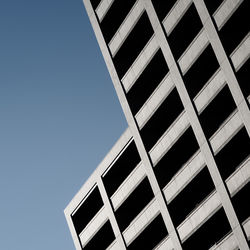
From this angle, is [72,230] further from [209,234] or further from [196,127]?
[196,127]

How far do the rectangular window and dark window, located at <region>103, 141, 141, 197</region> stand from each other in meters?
7.96

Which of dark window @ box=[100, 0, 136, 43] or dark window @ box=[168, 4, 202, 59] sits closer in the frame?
dark window @ box=[168, 4, 202, 59]

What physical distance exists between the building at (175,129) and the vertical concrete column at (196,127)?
0.06 meters

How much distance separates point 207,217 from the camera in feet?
128

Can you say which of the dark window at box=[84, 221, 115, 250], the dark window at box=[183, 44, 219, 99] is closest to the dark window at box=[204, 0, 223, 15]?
the dark window at box=[183, 44, 219, 99]

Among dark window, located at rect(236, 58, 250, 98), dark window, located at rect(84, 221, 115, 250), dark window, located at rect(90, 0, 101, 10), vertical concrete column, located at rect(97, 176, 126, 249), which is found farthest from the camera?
dark window, located at rect(90, 0, 101, 10)

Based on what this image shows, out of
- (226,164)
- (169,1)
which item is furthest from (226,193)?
(169,1)

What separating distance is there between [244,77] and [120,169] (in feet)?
43.5

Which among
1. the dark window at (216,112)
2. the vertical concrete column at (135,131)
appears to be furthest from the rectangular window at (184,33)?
the dark window at (216,112)

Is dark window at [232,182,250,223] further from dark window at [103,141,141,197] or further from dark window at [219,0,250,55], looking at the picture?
dark window at [103,141,141,197]

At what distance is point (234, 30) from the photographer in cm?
3916

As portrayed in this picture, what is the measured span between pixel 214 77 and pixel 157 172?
749 centimetres

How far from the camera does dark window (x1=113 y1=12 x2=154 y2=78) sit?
45.1m

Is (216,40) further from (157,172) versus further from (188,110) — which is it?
(157,172)
